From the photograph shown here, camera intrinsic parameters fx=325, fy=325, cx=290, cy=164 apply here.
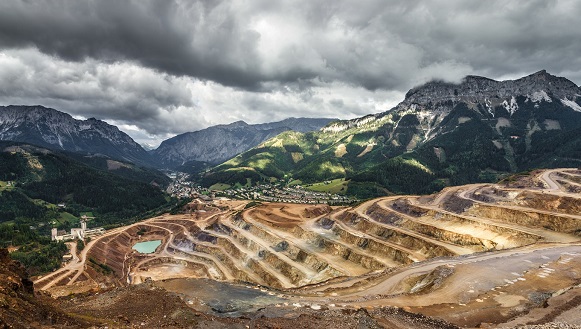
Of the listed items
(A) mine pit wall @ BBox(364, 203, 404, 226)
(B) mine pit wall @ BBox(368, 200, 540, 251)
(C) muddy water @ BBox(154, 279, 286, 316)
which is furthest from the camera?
(A) mine pit wall @ BBox(364, 203, 404, 226)

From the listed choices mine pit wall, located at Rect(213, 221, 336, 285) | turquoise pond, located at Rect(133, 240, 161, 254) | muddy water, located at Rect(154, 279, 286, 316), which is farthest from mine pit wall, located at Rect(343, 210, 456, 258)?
turquoise pond, located at Rect(133, 240, 161, 254)

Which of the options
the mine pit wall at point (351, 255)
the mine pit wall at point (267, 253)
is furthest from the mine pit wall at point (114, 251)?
the mine pit wall at point (351, 255)

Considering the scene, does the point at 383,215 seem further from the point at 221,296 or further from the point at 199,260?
the point at 221,296

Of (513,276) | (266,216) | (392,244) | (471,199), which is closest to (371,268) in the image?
(392,244)

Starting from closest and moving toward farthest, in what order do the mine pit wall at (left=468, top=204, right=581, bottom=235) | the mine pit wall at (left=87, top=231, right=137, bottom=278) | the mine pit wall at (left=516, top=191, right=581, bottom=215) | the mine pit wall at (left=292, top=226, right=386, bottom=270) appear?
the mine pit wall at (left=468, top=204, right=581, bottom=235) < the mine pit wall at (left=292, top=226, right=386, bottom=270) < the mine pit wall at (left=516, top=191, right=581, bottom=215) < the mine pit wall at (left=87, top=231, right=137, bottom=278)

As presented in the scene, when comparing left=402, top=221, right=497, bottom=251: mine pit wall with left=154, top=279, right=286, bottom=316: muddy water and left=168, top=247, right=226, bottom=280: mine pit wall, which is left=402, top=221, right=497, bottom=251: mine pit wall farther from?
left=168, top=247, right=226, bottom=280: mine pit wall

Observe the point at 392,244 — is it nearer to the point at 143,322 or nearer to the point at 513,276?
the point at 513,276
